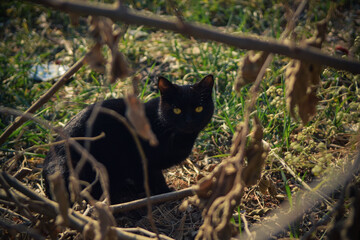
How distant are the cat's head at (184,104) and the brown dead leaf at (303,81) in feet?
4.01

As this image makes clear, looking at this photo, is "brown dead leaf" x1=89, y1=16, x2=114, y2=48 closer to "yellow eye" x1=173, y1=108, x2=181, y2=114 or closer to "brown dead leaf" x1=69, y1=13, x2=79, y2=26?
"brown dead leaf" x1=69, y1=13, x2=79, y2=26

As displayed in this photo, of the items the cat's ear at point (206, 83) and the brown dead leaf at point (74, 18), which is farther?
the cat's ear at point (206, 83)

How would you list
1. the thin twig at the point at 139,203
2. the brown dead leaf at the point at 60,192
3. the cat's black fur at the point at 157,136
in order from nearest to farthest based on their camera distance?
1. the brown dead leaf at the point at 60,192
2. the thin twig at the point at 139,203
3. the cat's black fur at the point at 157,136

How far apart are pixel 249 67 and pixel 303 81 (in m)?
0.25

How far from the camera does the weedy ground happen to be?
231 cm

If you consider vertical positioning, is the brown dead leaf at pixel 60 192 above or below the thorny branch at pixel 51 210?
above

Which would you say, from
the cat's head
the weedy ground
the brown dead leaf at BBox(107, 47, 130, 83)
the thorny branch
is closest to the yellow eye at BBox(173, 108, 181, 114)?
the cat's head

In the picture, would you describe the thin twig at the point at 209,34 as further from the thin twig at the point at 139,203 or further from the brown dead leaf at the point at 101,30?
the thin twig at the point at 139,203

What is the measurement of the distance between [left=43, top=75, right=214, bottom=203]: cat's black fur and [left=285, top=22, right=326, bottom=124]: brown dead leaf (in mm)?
1217

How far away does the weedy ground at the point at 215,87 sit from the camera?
2.31m

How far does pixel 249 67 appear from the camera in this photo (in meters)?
1.41

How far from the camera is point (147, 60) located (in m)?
3.94

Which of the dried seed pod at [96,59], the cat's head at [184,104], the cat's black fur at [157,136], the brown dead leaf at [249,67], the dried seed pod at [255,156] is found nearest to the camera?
the dried seed pod at [96,59]

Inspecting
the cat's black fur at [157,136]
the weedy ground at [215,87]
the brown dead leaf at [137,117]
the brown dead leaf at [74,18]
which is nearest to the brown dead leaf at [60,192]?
the brown dead leaf at [137,117]
